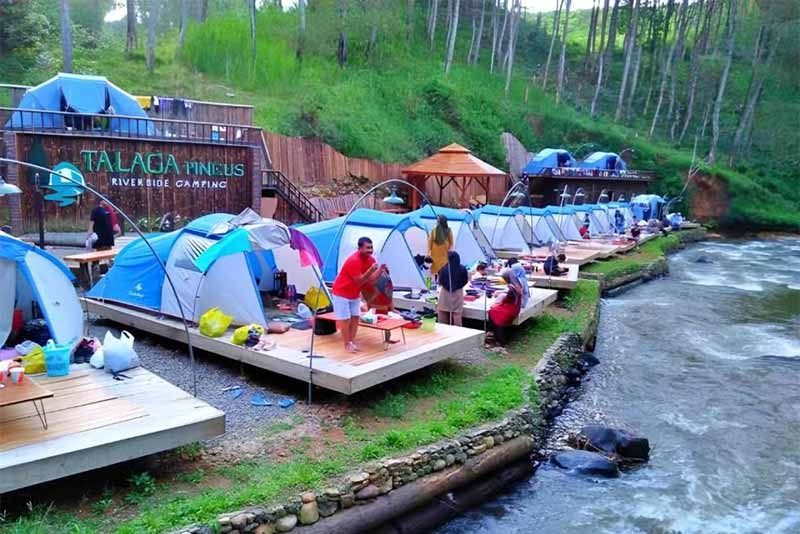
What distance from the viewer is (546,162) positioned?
111 ft

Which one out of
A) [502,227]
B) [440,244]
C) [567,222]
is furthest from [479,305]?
[567,222]

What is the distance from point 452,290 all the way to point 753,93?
43301 mm

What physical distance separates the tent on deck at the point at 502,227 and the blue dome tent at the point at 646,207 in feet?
52.5

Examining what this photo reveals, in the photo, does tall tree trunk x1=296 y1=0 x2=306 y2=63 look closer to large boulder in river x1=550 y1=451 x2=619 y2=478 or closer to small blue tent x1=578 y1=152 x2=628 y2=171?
small blue tent x1=578 y1=152 x2=628 y2=171

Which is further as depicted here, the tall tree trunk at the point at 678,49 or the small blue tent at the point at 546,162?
the tall tree trunk at the point at 678,49

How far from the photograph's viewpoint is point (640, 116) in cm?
4831

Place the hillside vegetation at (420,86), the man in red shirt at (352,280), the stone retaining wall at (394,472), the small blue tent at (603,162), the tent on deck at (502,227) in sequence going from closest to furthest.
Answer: the stone retaining wall at (394,472) < the man in red shirt at (352,280) < the tent on deck at (502,227) < the hillside vegetation at (420,86) < the small blue tent at (603,162)

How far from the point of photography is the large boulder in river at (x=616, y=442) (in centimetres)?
810

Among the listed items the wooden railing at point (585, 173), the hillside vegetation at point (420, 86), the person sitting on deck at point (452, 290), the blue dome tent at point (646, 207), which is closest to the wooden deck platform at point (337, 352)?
the person sitting on deck at point (452, 290)

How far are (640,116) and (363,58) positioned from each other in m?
24.6

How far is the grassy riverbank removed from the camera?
4938 mm

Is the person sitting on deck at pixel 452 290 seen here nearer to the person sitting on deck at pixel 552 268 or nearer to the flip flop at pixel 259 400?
the flip flop at pixel 259 400

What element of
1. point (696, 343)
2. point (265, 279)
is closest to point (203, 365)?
point (265, 279)

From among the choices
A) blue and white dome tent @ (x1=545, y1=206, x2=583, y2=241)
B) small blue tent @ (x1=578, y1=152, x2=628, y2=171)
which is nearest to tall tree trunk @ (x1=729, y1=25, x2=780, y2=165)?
small blue tent @ (x1=578, y1=152, x2=628, y2=171)
